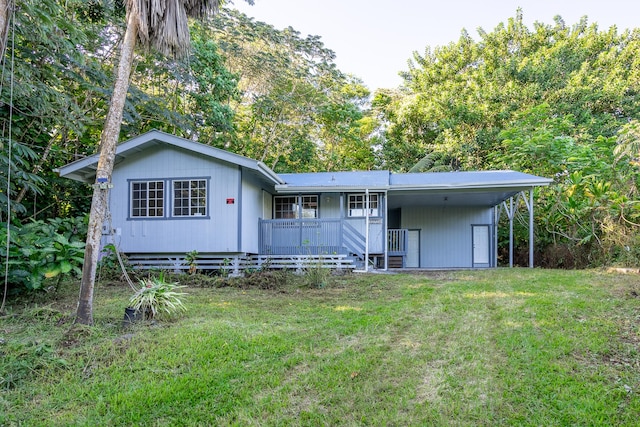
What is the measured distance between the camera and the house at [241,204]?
10789 millimetres

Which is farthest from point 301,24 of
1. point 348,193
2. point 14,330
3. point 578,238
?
point 14,330

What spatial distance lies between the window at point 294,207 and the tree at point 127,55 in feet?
24.0

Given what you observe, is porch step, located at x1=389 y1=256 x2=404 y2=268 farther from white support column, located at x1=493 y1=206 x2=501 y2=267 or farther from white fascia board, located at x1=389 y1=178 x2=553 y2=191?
white support column, located at x1=493 y1=206 x2=501 y2=267

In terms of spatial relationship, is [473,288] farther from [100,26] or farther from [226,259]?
[100,26]

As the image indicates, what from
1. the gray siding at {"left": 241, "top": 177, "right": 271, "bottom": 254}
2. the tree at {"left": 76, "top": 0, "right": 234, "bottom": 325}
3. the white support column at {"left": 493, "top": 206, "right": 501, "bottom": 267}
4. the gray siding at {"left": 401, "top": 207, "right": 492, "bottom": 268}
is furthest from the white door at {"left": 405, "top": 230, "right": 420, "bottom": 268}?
the tree at {"left": 76, "top": 0, "right": 234, "bottom": 325}

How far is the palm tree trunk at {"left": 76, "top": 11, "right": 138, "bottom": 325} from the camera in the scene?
5.15m

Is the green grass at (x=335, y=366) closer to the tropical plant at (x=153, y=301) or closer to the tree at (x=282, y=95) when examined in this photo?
the tropical plant at (x=153, y=301)

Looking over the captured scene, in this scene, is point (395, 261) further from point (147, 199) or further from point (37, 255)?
point (37, 255)

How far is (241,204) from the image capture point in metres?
10.7

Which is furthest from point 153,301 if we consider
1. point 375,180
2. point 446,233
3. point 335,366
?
point 446,233

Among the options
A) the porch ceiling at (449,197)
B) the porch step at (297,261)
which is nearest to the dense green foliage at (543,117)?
the porch ceiling at (449,197)

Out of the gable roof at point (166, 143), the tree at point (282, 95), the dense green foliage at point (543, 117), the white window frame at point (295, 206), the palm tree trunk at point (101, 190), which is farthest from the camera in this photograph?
the tree at point (282, 95)

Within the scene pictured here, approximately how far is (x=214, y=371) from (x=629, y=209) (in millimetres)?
11546

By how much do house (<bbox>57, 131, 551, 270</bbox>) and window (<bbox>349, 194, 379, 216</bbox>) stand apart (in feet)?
0.10
